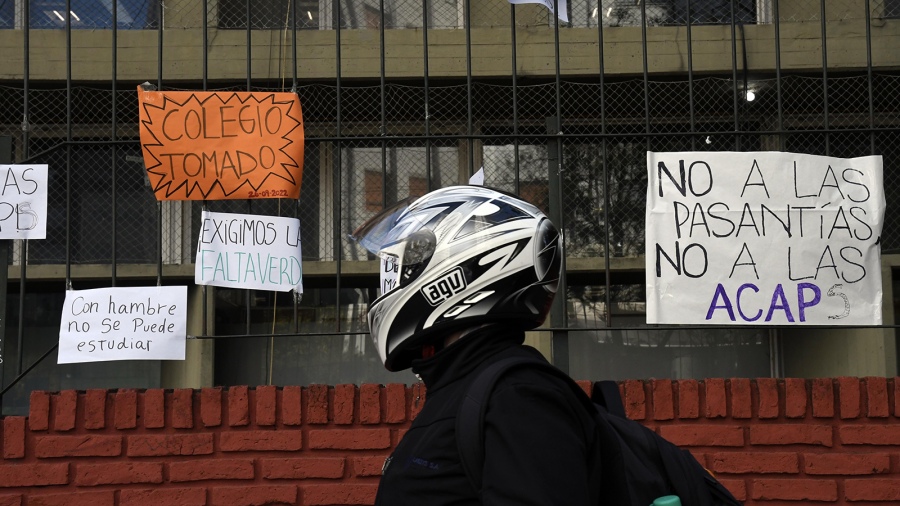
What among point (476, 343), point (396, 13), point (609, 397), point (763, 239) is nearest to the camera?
point (476, 343)

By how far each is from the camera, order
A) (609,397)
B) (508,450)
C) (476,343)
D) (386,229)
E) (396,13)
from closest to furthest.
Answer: (508,450) < (476,343) < (609,397) < (386,229) < (396,13)

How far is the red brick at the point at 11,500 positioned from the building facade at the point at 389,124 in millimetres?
3284

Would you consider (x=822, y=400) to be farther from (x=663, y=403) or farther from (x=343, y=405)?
(x=343, y=405)

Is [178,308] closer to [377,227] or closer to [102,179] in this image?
[377,227]

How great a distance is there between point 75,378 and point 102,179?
176 cm

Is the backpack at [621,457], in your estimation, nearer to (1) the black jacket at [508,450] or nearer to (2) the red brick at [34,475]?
(1) the black jacket at [508,450]

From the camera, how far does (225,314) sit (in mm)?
8727

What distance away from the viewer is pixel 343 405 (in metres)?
4.89

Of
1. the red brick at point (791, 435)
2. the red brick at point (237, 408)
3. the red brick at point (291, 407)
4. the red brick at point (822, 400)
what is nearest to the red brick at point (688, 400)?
the red brick at point (791, 435)

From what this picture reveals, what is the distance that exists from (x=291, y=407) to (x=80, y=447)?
110 cm

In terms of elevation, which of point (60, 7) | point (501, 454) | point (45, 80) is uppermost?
point (60, 7)

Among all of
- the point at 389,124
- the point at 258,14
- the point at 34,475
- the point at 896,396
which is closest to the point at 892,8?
the point at 389,124

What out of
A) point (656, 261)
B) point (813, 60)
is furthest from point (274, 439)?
point (813, 60)

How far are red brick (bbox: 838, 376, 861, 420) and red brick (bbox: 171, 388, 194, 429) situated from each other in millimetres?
3301
